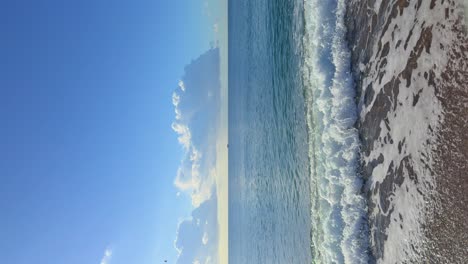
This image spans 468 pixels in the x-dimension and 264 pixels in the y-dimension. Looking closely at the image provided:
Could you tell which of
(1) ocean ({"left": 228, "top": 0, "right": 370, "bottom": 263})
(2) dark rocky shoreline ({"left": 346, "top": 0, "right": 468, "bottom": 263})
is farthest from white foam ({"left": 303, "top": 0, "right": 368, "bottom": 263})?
(2) dark rocky shoreline ({"left": 346, "top": 0, "right": 468, "bottom": 263})

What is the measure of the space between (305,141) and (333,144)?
2.60 meters

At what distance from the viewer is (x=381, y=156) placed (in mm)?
7586

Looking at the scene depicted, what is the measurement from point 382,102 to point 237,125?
28892 millimetres

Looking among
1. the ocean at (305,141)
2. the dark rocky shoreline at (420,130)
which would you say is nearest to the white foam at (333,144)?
the ocean at (305,141)

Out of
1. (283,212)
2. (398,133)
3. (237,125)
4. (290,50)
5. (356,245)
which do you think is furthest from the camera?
(237,125)

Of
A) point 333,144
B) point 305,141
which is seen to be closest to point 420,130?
point 333,144

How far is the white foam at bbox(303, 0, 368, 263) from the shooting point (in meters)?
8.56

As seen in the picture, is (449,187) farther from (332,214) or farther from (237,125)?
(237,125)

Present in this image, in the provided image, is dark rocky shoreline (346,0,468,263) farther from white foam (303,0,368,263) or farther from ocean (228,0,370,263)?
ocean (228,0,370,263)

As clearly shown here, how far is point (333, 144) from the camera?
959 centimetres

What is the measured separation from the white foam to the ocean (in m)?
0.02

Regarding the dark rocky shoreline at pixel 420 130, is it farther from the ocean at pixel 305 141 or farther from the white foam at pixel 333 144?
the ocean at pixel 305 141

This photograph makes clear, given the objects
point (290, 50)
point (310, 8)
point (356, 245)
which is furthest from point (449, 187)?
point (290, 50)

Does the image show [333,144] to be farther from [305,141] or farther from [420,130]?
[420,130]
